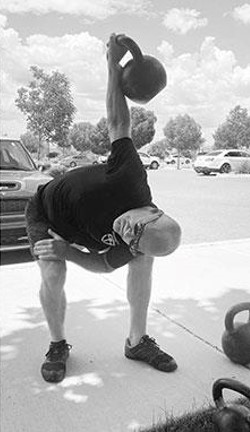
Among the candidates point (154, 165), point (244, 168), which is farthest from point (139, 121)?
point (154, 165)

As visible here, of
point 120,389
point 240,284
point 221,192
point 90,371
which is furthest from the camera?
point 221,192

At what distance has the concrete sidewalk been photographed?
2.34m

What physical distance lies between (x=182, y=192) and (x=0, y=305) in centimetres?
1118

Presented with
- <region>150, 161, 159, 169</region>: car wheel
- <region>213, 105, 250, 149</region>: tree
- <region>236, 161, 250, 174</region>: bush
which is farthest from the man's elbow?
<region>213, 105, 250, 149</region>: tree

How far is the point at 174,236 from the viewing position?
181cm

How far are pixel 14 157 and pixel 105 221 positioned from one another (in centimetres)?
463

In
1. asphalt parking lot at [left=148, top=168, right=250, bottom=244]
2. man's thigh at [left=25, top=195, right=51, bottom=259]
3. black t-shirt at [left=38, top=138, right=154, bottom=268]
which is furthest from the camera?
asphalt parking lot at [left=148, top=168, right=250, bottom=244]

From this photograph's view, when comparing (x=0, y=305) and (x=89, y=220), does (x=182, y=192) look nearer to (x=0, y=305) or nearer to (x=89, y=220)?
(x=0, y=305)

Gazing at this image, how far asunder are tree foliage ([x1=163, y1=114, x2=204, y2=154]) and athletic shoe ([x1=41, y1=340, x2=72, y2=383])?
43936 millimetres

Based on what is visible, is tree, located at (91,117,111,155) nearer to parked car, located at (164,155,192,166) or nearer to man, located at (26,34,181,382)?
man, located at (26,34,181,382)

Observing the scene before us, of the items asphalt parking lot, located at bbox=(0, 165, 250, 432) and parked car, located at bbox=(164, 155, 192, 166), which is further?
parked car, located at bbox=(164, 155, 192, 166)

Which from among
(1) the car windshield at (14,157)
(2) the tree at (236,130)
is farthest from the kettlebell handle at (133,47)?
(2) the tree at (236,130)

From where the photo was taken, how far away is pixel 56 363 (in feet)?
8.78

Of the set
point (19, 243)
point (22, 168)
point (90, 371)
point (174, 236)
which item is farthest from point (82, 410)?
point (22, 168)
